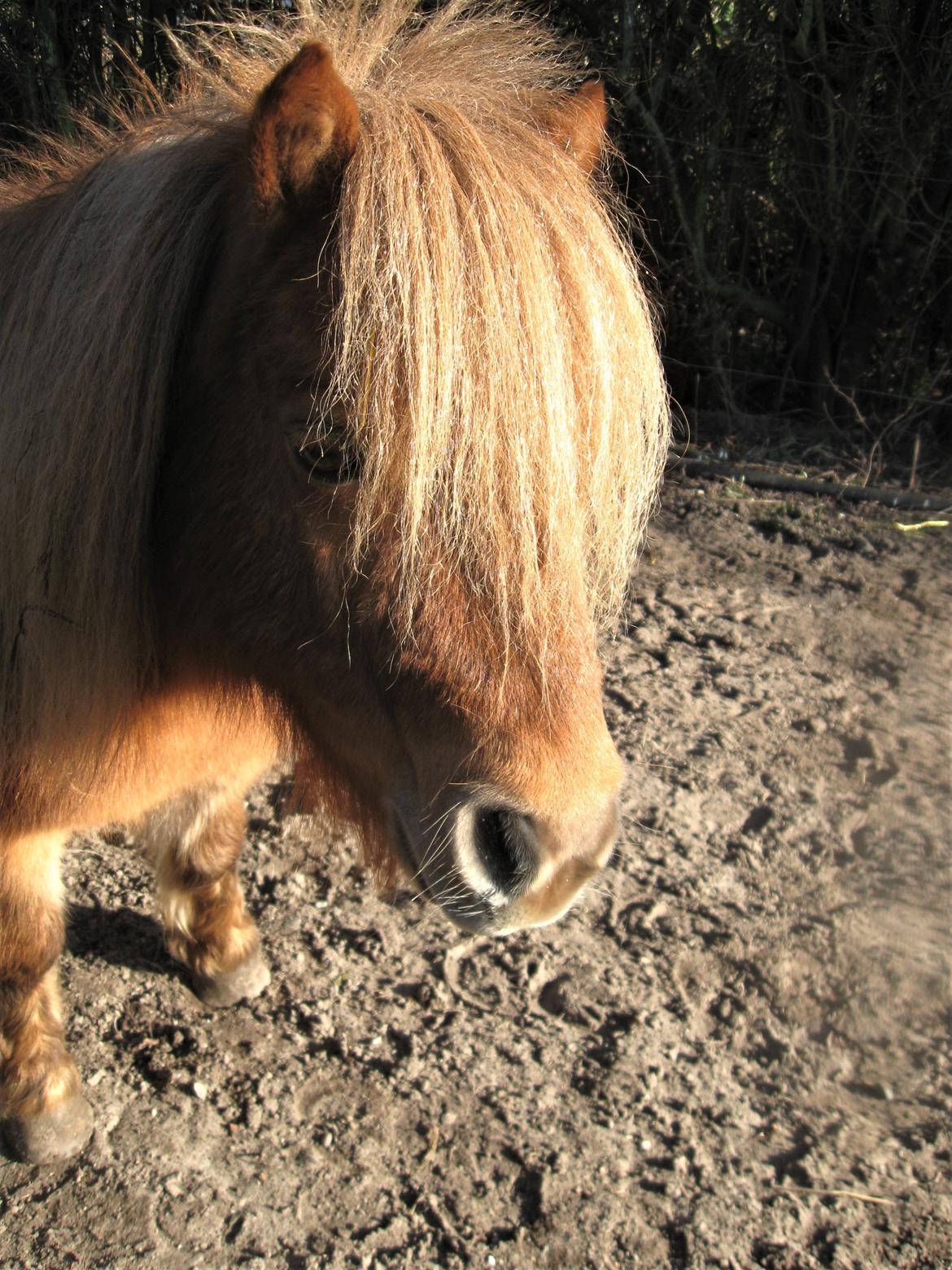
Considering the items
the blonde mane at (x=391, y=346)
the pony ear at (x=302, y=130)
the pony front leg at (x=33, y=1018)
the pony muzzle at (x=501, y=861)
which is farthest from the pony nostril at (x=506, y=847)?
the pony front leg at (x=33, y=1018)

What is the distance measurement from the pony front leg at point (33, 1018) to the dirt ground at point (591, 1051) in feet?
0.23

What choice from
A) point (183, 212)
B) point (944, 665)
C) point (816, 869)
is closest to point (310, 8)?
point (183, 212)

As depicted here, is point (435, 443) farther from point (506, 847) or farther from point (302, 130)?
point (506, 847)

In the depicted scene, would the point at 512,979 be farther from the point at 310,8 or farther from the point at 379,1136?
the point at 310,8

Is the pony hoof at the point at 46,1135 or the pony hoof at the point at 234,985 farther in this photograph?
the pony hoof at the point at 234,985

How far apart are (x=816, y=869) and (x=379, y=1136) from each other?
149cm

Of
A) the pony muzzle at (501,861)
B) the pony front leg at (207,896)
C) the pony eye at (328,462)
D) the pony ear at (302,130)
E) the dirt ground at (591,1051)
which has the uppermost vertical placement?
the pony ear at (302,130)

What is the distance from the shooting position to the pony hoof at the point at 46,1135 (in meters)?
2.15

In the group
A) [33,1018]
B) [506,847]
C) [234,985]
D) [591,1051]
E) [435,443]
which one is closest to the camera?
[435,443]

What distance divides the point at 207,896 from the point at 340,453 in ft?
5.19

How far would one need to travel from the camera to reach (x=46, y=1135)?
7.07 ft

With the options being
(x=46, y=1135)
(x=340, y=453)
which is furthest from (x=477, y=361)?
(x=46, y=1135)

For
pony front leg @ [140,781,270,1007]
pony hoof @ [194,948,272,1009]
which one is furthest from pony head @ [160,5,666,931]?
pony hoof @ [194,948,272,1009]

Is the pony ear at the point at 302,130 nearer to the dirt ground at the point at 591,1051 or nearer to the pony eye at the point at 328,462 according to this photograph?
the pony eye at the point at 328,462
